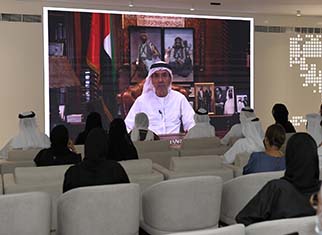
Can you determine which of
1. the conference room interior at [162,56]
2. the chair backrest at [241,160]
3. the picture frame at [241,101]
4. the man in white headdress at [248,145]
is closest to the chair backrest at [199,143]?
the man in white headdress at [248,145]

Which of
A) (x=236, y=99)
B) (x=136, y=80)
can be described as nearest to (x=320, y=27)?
(x=236, y=99)

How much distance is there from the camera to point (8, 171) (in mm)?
5152

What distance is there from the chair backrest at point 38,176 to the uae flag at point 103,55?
5844 mm

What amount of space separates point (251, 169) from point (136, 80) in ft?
19.5

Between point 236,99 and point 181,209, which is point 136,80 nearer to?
point 236,99

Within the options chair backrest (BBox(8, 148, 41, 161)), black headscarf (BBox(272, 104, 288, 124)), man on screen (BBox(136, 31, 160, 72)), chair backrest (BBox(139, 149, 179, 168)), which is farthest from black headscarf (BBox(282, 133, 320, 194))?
man on screen (BBox(136, 31, 160, 72))

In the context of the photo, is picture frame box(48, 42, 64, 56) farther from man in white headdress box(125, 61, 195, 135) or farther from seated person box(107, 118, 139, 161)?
seated person box(107, 118, 139, 161)

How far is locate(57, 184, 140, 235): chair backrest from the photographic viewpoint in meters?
3.20

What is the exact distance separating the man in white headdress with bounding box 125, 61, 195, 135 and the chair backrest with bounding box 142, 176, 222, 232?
20.9 feet

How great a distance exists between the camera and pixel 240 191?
3832 millimetres

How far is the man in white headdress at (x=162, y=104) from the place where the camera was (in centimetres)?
1010

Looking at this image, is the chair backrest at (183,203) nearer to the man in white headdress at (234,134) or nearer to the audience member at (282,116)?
the man in white headdress at (234,134)

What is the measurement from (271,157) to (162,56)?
6.26 m

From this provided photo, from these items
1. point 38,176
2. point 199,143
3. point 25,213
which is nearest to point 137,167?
point 38,176
